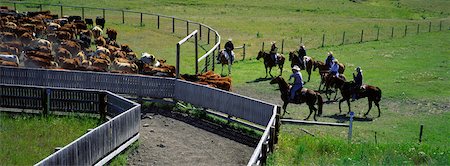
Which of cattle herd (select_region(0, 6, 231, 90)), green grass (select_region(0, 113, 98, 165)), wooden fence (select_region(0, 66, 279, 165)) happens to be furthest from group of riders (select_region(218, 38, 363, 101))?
green grass (select_region(0, 113, 98, 165))

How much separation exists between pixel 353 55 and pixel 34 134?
28646mm

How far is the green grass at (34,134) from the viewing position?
1748cm

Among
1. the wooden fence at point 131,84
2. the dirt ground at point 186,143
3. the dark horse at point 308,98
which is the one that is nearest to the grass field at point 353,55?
the dark horse at point 308,98

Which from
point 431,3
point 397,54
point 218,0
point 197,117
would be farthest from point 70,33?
point 431,3

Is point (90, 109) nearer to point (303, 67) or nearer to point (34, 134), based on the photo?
point (34, 134)

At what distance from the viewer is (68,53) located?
3234 centimetres

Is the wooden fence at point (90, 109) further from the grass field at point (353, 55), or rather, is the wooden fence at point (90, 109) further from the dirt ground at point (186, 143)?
the grass field at point (353, 55)

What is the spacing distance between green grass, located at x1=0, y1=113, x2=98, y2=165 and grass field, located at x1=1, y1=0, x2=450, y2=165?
652cm

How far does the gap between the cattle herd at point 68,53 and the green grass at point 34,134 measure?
6432mm

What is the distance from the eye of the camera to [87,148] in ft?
51.9

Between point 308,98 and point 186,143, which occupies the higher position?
point 308,98

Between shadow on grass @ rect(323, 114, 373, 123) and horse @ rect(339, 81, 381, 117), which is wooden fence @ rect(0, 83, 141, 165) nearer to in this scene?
shadow on grass @ rect(323, 114, 373, 123)

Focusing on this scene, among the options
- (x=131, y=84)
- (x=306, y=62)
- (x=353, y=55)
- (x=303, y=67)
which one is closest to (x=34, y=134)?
(x=131, y=84)

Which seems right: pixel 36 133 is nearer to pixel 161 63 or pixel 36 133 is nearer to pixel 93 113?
pixel 93 113
